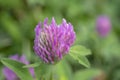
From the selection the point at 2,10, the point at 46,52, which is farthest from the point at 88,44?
the point at 46,52

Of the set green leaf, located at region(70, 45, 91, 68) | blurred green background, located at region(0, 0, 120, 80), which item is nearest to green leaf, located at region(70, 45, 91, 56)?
green leaf, located at region(70, 45, 91, 68)

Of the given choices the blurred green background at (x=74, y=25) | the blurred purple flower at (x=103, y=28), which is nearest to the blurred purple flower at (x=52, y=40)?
the blurred green background at (x=74, y=25)

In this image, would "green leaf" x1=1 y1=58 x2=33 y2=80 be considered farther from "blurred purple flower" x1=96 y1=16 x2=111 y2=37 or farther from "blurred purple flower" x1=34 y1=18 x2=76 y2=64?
"blurred purple flower" x1=96 y1=16 x2=111 y2=37

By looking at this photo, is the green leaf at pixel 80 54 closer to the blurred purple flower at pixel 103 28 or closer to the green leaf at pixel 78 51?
the green leaf at pixel 78 51

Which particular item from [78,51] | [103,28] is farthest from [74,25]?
[78,51]

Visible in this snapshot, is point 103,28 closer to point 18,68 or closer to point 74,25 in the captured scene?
point 74,25
